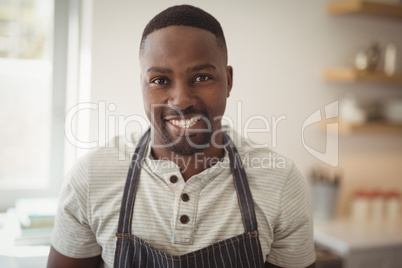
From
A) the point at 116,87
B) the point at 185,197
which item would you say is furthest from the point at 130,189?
the point at 116,87

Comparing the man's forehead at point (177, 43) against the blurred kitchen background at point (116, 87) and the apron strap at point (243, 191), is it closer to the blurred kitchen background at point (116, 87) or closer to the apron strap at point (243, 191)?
the blurred kitchen background at point (116, 87)

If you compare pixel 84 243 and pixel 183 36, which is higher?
pixel 183 36

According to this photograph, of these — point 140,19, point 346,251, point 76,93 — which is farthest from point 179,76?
point 346,251

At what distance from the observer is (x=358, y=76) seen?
191cm

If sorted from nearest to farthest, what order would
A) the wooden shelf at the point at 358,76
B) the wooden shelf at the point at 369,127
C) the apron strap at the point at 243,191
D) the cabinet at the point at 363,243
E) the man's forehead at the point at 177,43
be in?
the man's forehead at the point at 177,43 < the apron strap at the point at 243,191 < the cabinet at the point at 363,243 < the wooden shelf at the point at 358,76 < the wooden shelf at the point at 369,127

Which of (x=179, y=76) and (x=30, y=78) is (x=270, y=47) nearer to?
(x=179, y=76)

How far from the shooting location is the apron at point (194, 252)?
85cm

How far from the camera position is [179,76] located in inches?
31.1

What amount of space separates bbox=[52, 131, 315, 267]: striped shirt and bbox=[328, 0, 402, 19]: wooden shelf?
3.48 ft

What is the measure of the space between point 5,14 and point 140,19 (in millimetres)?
325

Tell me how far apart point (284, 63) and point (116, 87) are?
637mm

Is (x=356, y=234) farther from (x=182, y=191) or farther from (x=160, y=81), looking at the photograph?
(x=160, y=81)

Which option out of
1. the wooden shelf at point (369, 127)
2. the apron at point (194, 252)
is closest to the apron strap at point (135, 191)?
the apron at point (194, 252)

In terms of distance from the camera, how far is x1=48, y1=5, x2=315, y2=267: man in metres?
0.80
